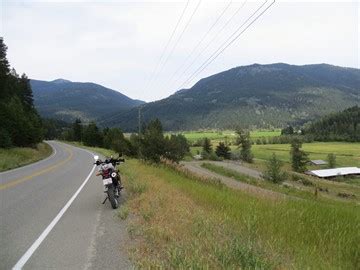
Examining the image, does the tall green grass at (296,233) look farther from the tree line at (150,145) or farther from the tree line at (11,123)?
the tree line at (11,123)

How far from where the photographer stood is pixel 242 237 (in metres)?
6.86

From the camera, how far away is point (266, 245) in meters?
6.37

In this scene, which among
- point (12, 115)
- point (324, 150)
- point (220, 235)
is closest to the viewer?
point (220, 235)

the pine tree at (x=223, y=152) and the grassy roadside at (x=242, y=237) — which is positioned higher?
the grassy roadside at (x=242, y=237)

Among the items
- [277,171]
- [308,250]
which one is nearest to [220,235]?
[308,250]

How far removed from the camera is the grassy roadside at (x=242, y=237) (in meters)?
5.80

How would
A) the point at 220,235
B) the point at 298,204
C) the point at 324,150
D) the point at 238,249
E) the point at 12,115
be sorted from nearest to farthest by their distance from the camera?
the point at 238,249, the point at 220,235, the point at 298,204, the point at 12,115, the point at 324,150

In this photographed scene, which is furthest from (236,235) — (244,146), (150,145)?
(244,146)

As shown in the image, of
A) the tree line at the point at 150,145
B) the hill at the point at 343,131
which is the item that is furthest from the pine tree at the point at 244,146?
the hill at the point at 343,131

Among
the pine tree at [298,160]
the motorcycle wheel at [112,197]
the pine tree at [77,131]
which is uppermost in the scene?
the pine tree at [77,131]

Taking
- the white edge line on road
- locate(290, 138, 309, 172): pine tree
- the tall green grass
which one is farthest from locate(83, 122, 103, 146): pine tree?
the tall green grass

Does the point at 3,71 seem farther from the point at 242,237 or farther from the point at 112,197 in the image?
the point at 242,237

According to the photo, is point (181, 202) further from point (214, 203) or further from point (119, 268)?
point (119, 268)

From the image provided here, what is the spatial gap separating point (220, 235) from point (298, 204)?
3827mm
